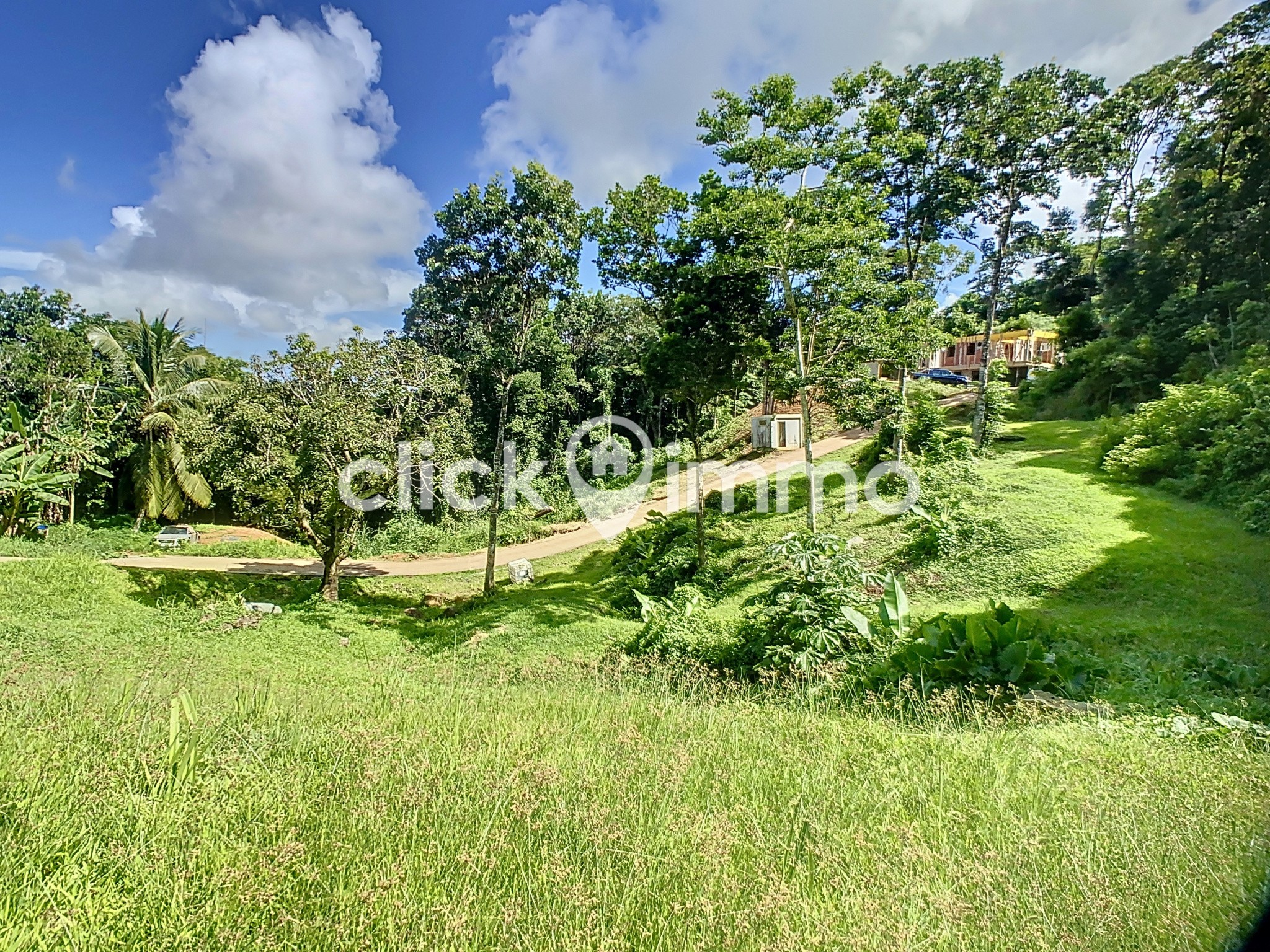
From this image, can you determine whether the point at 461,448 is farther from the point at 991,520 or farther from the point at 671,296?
the point at 991,520

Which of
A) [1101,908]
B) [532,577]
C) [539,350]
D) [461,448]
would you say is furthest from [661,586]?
[539,350]

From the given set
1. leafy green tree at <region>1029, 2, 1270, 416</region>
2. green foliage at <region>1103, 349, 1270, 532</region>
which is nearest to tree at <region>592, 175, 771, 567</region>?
green foliage at <region>1103, 349, 1270, 532</region>

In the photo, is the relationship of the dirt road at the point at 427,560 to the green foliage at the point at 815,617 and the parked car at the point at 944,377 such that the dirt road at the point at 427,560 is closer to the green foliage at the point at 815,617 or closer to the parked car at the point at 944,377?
the parked car at the point at 944,377

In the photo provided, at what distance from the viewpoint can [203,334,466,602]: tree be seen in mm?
10578

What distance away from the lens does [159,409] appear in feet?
62.1

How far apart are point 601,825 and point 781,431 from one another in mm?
20398

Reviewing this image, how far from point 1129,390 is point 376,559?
22645 millimetres

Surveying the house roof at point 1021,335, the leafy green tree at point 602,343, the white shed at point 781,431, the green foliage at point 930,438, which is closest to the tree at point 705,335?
the green foliage at point 930,438

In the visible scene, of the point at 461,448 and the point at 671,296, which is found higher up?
the point at 671,296

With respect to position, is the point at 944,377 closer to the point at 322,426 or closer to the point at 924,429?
the point at 924,429

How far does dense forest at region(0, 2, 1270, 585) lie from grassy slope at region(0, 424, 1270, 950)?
7.46 metres

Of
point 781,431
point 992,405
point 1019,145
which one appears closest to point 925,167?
point 1019,145

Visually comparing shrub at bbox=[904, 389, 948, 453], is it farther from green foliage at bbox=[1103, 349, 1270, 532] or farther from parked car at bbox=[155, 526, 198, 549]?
→ parked car at bbox=[155, 526, 198, 549]

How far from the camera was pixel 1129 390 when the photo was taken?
1593 centimetres
